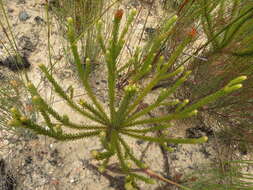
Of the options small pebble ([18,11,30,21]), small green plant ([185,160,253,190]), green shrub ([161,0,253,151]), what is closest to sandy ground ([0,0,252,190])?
small pebble ([18,11,30,21])

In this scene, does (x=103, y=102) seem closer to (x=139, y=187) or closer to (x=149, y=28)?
(x=139, y=187)

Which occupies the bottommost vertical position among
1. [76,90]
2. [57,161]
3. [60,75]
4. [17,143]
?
[57,161]

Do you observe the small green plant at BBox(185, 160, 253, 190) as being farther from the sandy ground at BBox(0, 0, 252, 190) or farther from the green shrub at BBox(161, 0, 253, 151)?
the green shrub at BBox(161, 0, 253, 151)

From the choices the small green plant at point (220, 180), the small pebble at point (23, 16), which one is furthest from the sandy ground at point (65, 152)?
the small green plant at point (220, 180)

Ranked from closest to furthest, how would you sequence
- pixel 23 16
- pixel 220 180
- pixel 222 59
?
1. pixel 220 180
2. pixel 222 59
3. pixel 23 16

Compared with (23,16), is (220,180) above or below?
below

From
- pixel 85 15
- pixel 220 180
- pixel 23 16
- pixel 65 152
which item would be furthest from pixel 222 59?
pixel 23 16

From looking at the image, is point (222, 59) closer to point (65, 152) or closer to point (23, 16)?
point (65, 152)

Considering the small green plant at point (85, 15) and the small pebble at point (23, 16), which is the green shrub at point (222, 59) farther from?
the small pebble at point (23, 16)

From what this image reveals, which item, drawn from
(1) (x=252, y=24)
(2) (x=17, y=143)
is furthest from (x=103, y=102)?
(1) (x=252, y=24)
